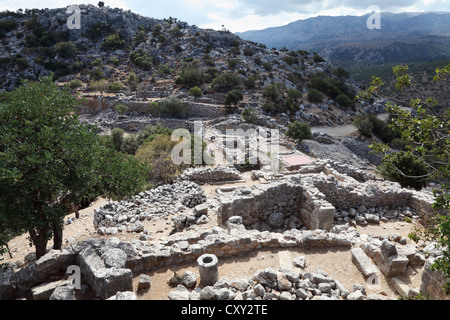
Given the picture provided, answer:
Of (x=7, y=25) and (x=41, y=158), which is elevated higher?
(x=7, y=25)

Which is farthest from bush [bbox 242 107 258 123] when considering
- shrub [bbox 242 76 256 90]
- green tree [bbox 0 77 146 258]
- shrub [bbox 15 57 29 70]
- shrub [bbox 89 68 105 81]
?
shrub [bbox 15 57 29 70]

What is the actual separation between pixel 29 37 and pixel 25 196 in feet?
246

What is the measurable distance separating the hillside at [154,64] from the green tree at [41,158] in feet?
121

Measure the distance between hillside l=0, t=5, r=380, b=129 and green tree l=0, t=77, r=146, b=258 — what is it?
3683 cm

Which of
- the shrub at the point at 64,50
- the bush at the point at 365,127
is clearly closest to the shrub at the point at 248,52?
the bush at the point at 365,127

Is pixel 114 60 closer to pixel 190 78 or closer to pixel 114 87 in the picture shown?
pixel 114 87

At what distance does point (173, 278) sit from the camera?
638 cm

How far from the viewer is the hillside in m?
46.7

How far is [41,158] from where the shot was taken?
6121 mm

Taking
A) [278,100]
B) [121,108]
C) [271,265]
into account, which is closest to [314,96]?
[278,100]

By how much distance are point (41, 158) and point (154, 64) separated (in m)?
59.6

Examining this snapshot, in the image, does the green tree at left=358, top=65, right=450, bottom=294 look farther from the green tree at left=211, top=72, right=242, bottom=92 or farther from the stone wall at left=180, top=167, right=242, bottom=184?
the green tree at left=211, top=72, right=242, bottom=92
